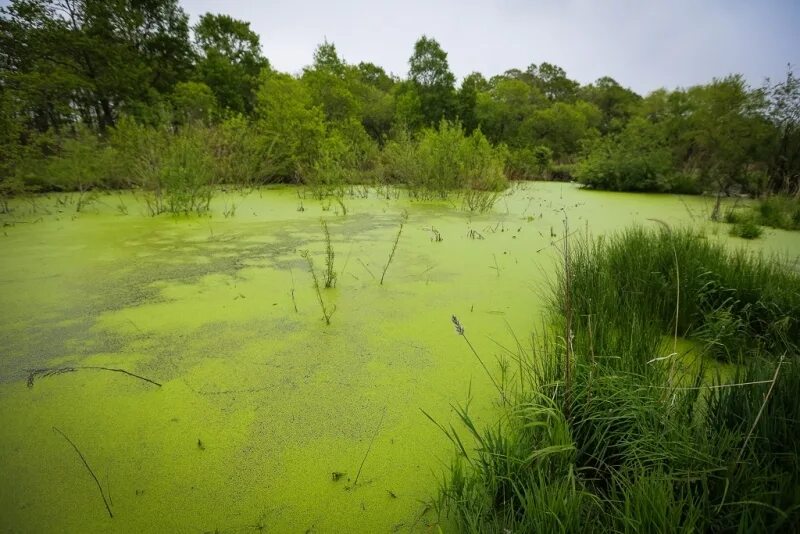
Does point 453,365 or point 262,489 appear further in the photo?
point 453,365

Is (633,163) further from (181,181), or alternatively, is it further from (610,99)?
(610,99)

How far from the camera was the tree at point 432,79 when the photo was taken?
17.7 meters

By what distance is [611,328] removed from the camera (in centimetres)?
124

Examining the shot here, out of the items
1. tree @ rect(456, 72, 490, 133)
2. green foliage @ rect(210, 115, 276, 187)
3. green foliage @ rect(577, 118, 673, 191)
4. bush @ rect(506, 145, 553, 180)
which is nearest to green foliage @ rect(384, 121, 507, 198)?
green foliage @ rect(210, 115, 276, 187)

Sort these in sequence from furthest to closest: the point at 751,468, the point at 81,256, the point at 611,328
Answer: the point at 81,256
the point at 611,328
the point at 751,468

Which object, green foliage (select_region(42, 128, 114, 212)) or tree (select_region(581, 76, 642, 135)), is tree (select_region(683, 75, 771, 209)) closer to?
green foliage (select_region(42, 128, 114, 212))

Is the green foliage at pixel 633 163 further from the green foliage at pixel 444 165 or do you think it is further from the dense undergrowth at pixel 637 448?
the dense undergrowth at pixel 637 448

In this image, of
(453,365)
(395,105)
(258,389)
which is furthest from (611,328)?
(395,105)

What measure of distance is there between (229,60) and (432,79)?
9.44 meters

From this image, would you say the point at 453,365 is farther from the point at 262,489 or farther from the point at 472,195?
the point at 472,195

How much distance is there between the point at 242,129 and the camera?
6125 millimetres

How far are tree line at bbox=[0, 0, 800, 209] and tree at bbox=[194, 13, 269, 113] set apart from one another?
0.17 ft

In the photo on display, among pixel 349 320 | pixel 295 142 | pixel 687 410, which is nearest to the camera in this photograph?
pixel 687 410

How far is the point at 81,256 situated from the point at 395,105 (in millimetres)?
17584
